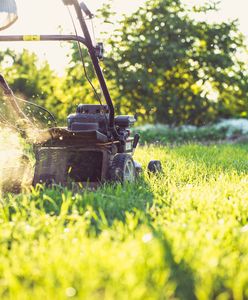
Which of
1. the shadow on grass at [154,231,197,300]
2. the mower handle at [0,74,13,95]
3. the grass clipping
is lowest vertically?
the grass clipping

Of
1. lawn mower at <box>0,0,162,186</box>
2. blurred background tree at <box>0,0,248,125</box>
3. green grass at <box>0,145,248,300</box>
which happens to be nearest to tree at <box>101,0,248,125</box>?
blurred background tree at <box>0,0,248,125</box>

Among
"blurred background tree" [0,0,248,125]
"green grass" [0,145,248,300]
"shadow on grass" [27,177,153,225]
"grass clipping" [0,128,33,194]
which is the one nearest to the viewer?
"green grass" [0,145,248,300]

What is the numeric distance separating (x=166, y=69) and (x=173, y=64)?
336mm

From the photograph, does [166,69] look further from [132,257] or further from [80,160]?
[132,257]

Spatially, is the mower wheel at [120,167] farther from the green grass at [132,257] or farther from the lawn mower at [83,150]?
the green grass at [132,257]

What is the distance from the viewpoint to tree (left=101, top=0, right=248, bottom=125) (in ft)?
45.1

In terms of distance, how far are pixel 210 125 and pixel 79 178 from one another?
10.7 metres

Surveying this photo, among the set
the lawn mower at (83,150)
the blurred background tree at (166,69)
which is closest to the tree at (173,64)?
the blurred background tree at (166,69)

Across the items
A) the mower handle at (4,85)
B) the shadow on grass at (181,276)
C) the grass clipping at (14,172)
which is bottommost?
the grass clipping at (14,172)

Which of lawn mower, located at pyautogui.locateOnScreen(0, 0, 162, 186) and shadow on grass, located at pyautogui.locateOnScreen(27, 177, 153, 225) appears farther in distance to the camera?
lawn mower, located at pyautogui.locateOnScreen(0, 0, 162, 186)

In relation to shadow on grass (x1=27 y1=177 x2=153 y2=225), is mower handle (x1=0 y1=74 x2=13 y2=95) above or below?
above

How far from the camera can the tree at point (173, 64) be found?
13750 mm

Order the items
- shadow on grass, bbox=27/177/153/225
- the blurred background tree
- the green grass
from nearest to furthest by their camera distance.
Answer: the green grass → shadow on grass, bbox=27/177/153/225 → the blurred background tree

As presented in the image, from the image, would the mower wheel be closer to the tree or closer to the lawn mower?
the lawn mower
